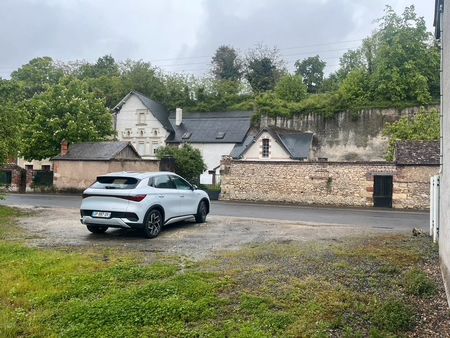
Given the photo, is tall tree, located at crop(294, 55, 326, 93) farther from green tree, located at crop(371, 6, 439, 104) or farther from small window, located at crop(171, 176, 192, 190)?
small window, located at crop(171, 176, 192, 190)

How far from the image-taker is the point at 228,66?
2702 inches

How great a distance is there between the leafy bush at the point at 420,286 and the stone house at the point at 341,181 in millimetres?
19480

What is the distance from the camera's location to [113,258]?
8031mm

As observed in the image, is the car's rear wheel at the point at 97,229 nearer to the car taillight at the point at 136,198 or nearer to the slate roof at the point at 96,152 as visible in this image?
the car taillight at the point at 136,198

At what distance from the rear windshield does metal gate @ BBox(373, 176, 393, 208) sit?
1854 centimetres

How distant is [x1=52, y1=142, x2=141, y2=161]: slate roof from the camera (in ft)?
105

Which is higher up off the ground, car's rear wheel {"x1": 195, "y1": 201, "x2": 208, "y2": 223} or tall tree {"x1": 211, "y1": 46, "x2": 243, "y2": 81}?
tall tree {"x1": 211, "y1": 46, "x2": 243, "y2": 81}

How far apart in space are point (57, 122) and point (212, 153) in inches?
620

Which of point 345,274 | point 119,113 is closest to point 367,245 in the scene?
point 345,274

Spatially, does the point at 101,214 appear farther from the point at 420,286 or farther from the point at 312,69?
the point at 312,69

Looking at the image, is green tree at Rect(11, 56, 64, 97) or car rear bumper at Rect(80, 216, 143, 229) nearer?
car rear bumper at Rect(80, 216, 143, 229)

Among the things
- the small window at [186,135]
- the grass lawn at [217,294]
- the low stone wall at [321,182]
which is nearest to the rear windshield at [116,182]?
the grass lawn at [217,294]

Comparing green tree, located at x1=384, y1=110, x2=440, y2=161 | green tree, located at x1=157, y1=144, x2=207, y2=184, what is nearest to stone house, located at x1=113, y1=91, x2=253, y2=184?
green tree, located at x1=157, y1=144, x2=207, y2=184

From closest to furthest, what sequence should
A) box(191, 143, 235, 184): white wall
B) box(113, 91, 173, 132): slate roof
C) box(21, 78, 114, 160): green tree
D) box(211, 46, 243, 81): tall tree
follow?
box(21, 78, 114, 160): green tree
box(191, 143, 235, 184): white wall
box(113, 91, 173, 132): slate roof
box(211, 46, 243, 81): tall tree
